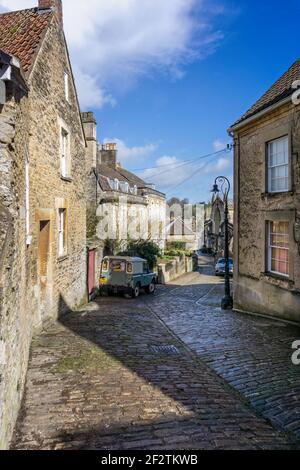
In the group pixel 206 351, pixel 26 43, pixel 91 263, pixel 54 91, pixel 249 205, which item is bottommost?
pixel 206 351

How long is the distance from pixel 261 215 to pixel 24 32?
10066 mm

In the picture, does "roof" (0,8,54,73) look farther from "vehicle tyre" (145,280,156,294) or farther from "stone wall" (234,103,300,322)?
"vehicle tyre" (145,280,156,294)

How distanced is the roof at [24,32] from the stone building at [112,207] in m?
10.0

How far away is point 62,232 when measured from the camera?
13.2 metres

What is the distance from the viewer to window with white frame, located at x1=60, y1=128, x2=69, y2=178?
13.2 metres

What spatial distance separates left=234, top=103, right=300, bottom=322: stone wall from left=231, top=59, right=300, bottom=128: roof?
1.29ft

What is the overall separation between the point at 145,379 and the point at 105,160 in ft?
122

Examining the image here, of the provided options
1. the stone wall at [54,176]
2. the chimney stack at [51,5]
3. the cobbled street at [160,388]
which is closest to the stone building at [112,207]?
the stone wall at [54,176]

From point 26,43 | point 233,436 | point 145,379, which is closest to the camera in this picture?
point 233,436

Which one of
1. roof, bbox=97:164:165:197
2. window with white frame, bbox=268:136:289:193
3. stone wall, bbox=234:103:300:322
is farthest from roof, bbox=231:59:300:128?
roof, bbox=97:164:165:197
